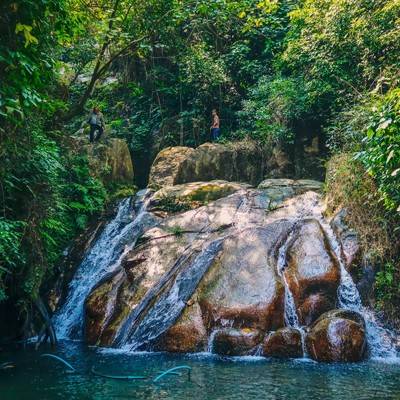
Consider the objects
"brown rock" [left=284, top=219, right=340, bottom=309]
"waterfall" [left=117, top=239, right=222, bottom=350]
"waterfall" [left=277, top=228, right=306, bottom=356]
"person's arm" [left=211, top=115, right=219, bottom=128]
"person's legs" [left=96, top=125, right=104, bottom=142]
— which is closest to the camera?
"waterfall" [left=277, top=228, right=306, bottom=356]

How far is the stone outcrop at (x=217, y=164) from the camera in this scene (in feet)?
51.4

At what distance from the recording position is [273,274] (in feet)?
29.3

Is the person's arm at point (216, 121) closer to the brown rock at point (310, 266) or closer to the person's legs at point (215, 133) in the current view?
the person's legs at point (215, 133)

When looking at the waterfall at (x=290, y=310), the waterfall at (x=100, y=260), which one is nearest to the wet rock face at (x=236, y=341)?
the waterfall at (x=290, y=310)

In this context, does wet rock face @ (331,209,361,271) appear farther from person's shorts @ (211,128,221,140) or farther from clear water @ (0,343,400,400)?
person's shorts @ (211,128,221,140)

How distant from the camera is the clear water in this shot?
594 cm

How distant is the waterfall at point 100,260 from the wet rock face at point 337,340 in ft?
17.0

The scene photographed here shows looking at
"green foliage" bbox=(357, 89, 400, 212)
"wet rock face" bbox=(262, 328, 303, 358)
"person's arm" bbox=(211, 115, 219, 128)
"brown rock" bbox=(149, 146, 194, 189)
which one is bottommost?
"wet rock face" bbox=(262, 328, 303, 358)

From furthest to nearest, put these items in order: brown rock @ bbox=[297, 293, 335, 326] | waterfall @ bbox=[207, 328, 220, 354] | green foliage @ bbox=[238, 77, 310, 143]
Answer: green foliage @ bbox=[238, 77, 310, 143] < brown rock @ bbox=[297, 293, 335, 326] < waterfall @ bbox=[207, 328, 220, 354]

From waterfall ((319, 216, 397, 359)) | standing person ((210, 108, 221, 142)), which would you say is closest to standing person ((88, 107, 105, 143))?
standing person ((210, 108, 221, 142))

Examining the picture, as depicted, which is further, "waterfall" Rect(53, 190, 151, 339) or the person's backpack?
the person's backpack

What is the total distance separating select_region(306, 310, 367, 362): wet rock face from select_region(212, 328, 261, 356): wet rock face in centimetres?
94

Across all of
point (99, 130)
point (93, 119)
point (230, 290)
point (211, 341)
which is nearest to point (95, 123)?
point (93, 119)

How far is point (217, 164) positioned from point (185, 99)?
17.7ft
